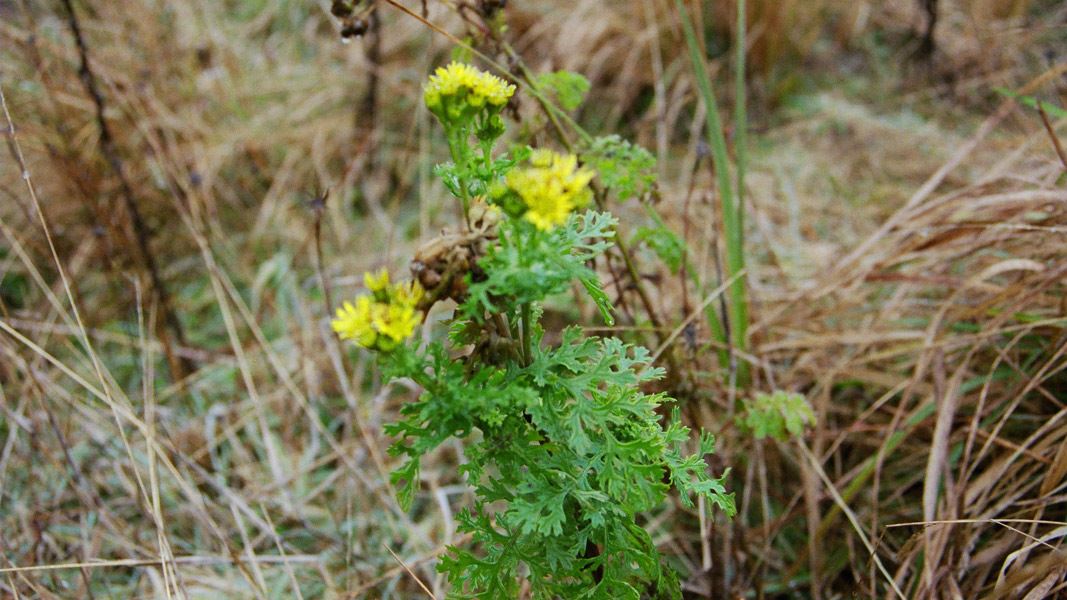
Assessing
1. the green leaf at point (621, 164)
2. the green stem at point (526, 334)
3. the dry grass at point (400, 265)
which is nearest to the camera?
the green stem at point (526, 334)

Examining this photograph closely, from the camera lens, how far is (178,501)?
185cm

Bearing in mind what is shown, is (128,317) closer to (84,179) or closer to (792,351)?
(84,179)

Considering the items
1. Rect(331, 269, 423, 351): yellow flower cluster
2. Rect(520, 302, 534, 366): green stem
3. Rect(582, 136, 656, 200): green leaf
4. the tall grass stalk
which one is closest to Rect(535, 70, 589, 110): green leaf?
Rect(582, 136, 656, 200): green leaf

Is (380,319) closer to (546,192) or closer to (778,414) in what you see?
(546,192)

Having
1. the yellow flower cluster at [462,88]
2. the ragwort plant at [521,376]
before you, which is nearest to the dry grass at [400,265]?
the ragwort plant at [521,376]

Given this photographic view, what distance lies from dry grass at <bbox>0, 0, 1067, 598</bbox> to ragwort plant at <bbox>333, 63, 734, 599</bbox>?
360mm

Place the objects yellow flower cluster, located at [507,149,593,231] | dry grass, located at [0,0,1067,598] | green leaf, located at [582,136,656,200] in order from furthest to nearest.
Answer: dry grass, located at [0,0,1067,598] → green leaf, located at [582,136,656,200] → yellow flower cluster, located at [507,149,593,231]

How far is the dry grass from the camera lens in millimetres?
1521

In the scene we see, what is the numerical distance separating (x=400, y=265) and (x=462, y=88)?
1.66 m

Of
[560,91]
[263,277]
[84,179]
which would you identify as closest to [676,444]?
[560,91]

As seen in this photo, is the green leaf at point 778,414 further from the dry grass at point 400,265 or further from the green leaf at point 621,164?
the green leaf at point 621,164

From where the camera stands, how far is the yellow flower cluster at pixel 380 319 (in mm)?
786

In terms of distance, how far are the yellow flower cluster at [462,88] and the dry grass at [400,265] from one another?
605 millimetres

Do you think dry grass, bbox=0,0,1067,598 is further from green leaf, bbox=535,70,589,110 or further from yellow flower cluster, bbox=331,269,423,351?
yellow flower cluster, bbox=331,269,423,351
